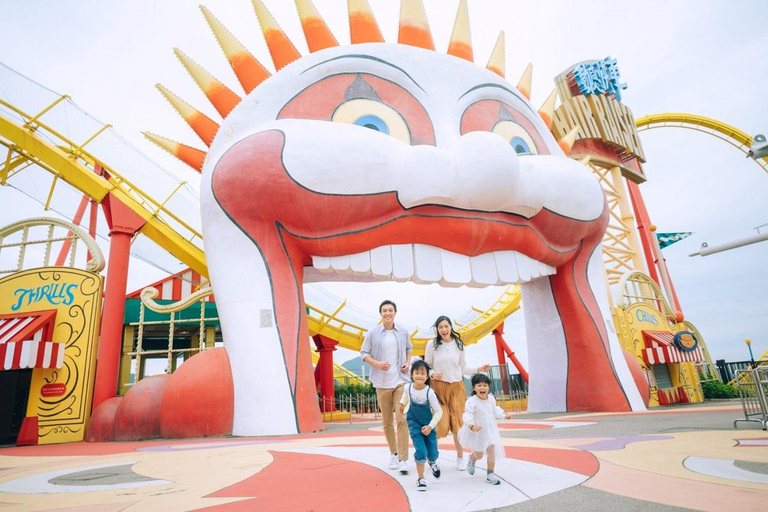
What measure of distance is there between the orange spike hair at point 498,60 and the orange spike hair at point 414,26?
4.66 ft

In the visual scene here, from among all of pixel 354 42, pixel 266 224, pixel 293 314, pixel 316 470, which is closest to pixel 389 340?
pixel 316 470

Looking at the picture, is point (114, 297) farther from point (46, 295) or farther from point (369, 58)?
point (369, 58)

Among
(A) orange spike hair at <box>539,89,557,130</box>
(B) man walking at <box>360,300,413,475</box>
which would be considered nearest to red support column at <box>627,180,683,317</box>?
(A) orange spike hair at <box>539,89,557,130</box>

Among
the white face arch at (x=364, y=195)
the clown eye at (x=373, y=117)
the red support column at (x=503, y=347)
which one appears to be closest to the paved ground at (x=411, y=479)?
the white face arch at (x=364, y=195)

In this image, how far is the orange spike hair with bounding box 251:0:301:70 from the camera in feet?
26.0

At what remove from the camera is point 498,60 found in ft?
30.4

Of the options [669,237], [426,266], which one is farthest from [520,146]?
[669,237]

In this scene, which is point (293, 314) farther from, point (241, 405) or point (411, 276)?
point (411, 276)

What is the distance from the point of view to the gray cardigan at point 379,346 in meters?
3.48

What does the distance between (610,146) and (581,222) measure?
496 inches

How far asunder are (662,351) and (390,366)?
412 inches

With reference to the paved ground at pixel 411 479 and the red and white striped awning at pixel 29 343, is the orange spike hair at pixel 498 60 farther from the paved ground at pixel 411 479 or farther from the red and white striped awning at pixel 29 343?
the red and white striped awning at pixel 29 343

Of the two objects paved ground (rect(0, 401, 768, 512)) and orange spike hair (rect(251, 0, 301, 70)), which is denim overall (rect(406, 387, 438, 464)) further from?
orange spike hair (rect(251, 0, 301, 70))

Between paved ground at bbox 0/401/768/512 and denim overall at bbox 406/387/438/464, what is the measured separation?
0.59 feet
